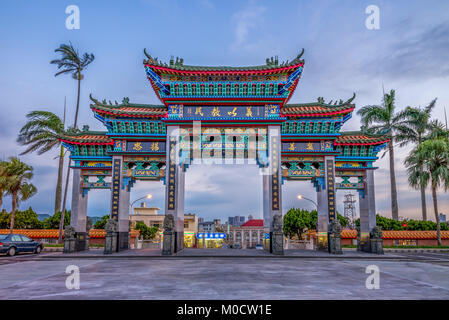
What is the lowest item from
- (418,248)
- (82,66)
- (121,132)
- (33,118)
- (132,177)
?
(418,248)

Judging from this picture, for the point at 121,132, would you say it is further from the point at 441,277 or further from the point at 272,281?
the point at 441,277

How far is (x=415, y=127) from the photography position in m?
35.6

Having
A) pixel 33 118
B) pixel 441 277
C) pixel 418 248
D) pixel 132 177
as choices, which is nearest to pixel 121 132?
pixel 132 177

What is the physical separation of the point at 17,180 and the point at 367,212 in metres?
28.7

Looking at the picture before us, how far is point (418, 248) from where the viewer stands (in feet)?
87.1

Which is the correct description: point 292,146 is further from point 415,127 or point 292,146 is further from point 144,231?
point 144,231

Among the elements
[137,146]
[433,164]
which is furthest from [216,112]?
A: [433,164]

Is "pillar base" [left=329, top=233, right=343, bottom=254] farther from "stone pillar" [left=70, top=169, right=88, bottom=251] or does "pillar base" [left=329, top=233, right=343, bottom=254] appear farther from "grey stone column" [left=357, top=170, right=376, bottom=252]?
"stone pillar" [left=70, top=169, right=88, bottom=251]

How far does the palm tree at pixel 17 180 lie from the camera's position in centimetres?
2886

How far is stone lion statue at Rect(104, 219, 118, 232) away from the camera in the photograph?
816 inches

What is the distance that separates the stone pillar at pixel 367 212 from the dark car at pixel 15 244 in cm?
2255

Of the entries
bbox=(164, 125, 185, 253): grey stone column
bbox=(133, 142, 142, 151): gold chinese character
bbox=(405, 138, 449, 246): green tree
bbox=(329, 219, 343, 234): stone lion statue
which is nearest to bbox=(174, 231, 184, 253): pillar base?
bbox=(164, 125, 185, 253): grey stone column
